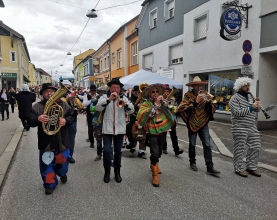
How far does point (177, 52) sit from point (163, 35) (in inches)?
76.7

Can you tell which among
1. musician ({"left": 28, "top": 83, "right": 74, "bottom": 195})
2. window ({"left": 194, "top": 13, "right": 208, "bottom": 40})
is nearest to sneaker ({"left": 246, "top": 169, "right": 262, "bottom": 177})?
musician ({"left": 28, "top": 83, "right": 74, "bottom": 195})

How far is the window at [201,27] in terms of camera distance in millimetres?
12117

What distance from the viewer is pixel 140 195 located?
3.75m

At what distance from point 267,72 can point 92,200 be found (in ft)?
27.1

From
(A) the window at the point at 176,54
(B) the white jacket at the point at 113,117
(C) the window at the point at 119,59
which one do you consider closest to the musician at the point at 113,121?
(B) the white jacket at the point at 113,117

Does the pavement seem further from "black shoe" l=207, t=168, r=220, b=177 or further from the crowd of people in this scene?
"black shoe" l=207, t=168, r=220, b=177

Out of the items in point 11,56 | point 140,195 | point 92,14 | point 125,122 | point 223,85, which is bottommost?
point 140,195

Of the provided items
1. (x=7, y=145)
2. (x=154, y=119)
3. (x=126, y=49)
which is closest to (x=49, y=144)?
(x=154, y=119)

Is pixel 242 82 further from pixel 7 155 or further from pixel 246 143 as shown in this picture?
pixel 7 155

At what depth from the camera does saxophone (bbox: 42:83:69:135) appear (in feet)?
12.0

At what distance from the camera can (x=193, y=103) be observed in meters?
4.75

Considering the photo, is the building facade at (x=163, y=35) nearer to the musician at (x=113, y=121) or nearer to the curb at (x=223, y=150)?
the curb at (x=223, y=150)

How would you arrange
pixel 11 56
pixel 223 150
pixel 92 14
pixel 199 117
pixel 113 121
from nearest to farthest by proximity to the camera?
1. pixel 113 121
2. pixel 199 117
3. pixel 223 150
4. pixel 92 14
5. pixel 11 56

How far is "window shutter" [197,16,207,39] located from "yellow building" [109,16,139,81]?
9.04 m
